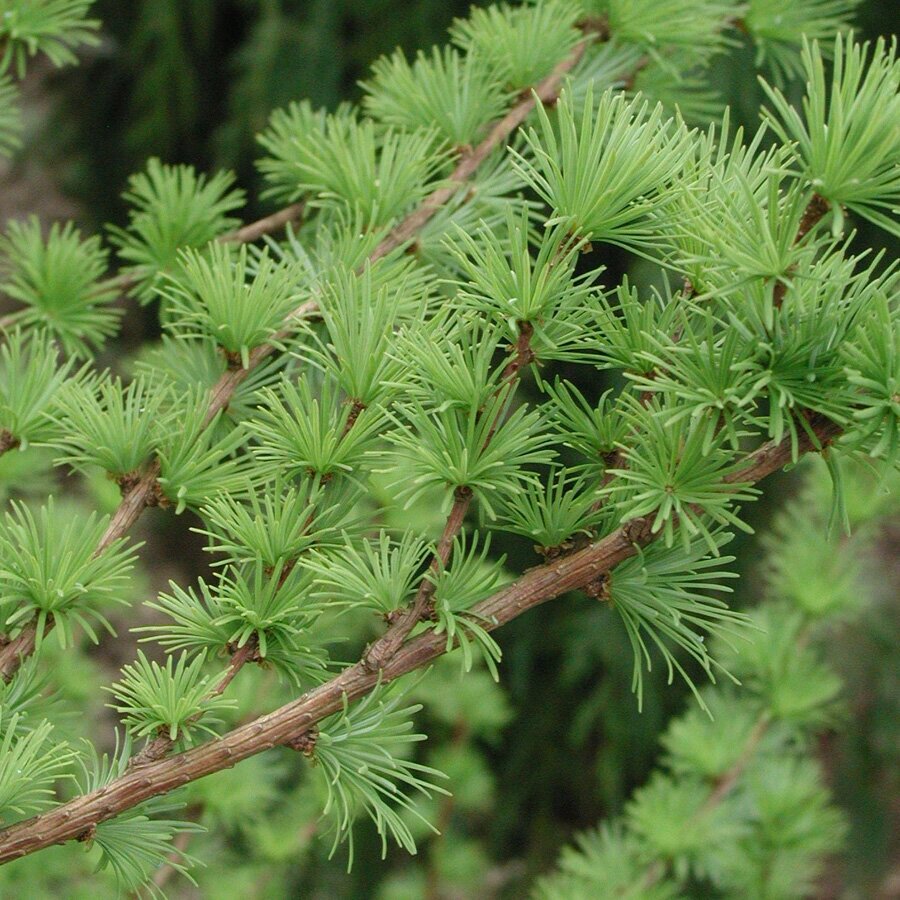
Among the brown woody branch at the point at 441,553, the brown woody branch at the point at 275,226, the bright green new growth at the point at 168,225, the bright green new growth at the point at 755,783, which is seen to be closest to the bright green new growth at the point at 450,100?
the brown woody branch at the point at 275,226

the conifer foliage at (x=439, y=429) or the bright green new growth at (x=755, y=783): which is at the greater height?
the conifer foliage at (x=439, y=429)

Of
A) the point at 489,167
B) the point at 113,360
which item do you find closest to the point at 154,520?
the point at 113,360

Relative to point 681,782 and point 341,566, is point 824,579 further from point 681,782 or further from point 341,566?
point 341,566

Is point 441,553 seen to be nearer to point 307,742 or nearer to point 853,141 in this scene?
point 307,742

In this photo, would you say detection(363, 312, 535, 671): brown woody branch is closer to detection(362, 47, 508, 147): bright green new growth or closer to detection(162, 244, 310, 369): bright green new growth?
detection(162, 244, 310, 369): bright green new growth

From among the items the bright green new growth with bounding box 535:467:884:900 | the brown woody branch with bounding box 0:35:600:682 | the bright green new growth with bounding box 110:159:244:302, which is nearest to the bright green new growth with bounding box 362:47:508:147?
the brown woody branch with bounding box 0:35:600:682

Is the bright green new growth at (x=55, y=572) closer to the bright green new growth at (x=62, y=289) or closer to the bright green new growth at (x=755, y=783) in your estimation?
the bright green new growth at (x=62, y=289)

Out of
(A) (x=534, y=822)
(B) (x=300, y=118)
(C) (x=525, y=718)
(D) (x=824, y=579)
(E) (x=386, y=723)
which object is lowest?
(A) (x=534, y=822)

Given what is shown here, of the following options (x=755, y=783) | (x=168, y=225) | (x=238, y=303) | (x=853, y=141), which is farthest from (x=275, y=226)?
(x=755, y=783)

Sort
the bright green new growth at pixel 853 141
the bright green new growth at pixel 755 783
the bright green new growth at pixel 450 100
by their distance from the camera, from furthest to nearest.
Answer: the bright green new growth at pixel 755 783, the bright green new growth at pixel 450 100, the bright green new growth at pixel 853 141
